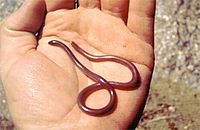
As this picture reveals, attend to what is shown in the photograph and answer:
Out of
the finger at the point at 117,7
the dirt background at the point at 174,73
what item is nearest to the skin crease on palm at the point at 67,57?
the finger at the point at 117,7

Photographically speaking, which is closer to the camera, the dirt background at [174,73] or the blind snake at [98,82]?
the blind snake at [98,82]

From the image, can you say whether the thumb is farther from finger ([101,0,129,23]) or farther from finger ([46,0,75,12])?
finger ([101,0,129,23])

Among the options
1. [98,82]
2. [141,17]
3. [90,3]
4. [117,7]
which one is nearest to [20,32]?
[90,3]

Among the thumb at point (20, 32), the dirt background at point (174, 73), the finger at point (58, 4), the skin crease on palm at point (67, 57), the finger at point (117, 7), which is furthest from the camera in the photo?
the dirt background at point (174, 73)

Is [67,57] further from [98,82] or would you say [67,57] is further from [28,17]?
[28,17]

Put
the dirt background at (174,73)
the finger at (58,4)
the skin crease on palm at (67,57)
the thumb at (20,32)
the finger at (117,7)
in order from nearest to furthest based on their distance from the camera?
the skin crease on palm at (67,57), the thumb at (20,32), the finger at (58,4), the finger at (117,7), the dirt background at (174,73)

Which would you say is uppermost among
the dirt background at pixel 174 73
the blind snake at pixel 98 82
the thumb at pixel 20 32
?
the thumb at pixel 20 32

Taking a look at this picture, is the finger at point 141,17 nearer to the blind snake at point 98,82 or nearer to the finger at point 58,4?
the blind snake at point 98,82
